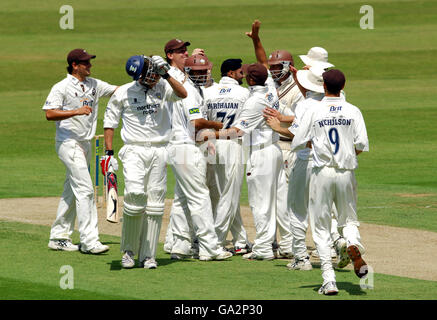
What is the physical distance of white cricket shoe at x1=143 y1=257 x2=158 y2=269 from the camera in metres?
9.99

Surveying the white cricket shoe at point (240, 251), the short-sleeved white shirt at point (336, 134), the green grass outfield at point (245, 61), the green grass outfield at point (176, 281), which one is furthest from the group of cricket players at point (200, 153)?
the green grass outfield at point (245, 61)

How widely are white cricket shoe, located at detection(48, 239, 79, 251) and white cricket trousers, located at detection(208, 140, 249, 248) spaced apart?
1731mm

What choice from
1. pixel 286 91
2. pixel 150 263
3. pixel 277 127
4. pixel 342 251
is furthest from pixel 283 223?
pixel 342 251

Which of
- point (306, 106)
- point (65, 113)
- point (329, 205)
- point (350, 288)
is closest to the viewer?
point (329, 205)

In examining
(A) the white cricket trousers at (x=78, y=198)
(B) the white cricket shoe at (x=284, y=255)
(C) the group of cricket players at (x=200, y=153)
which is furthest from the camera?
(A) the white cricket trousers at (x=78, y=198)

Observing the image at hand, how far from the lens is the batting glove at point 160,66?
31.6 feet

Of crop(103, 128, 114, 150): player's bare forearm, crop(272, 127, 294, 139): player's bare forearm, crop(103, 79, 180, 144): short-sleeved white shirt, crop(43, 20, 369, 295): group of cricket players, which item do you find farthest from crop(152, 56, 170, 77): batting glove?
crop(272, 127, 294, 139): player's bare forearm

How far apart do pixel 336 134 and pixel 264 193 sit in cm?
215

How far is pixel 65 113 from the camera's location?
35.4ft

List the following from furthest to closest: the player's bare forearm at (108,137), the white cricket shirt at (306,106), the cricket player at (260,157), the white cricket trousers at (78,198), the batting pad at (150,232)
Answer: the white cricket trousers at (78,198), the cricket player at (260,157), the player's bare forearm at (108,137), the batting pad at (150,232), the white cricket shirt at (306,106)

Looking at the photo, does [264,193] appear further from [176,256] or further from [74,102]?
[74,102]

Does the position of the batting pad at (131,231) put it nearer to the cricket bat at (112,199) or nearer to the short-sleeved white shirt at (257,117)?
the cricket bat at (112,199)

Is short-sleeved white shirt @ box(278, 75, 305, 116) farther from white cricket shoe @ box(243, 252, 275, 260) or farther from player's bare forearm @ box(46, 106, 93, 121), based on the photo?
player's bare forearm @ box(46, 106, 93, 121)

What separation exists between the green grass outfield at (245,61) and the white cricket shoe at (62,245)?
15 centimetres
